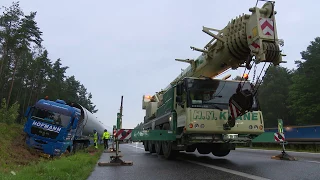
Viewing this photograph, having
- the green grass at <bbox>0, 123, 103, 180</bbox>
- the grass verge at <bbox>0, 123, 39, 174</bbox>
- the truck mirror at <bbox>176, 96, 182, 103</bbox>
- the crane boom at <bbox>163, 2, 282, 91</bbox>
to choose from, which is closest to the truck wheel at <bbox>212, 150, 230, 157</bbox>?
the truck mirror at <bbox>176, 96, 182, 103</bbox>

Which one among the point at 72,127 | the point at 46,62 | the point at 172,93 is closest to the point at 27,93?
the point at 46,62

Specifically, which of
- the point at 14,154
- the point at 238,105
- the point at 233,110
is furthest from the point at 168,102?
the point at 14,154

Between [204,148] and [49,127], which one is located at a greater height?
[49,127]

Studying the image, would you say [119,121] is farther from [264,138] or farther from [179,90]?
[264,138]

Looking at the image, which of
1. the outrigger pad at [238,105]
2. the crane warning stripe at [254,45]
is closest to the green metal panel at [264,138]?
the outrigger pad at [238,105]

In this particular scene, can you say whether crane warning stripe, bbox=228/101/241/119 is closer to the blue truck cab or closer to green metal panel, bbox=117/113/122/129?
green metal panel, bbox=117/113/122/129

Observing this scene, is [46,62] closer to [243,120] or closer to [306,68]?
[306,68]

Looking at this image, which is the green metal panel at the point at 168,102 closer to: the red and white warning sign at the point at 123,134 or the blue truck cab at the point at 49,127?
the red and white warning sign at the point at 123,134

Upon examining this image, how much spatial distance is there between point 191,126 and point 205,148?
102 inches

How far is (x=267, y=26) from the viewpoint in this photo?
7906mm

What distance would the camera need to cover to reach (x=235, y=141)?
31.3 ft

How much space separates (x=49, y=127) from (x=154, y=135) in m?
6.04

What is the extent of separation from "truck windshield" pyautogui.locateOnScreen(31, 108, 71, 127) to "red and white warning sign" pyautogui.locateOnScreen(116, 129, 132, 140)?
15.0 ft

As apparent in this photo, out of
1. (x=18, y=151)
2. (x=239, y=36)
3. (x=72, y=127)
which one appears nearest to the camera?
(x=239, y=36)
